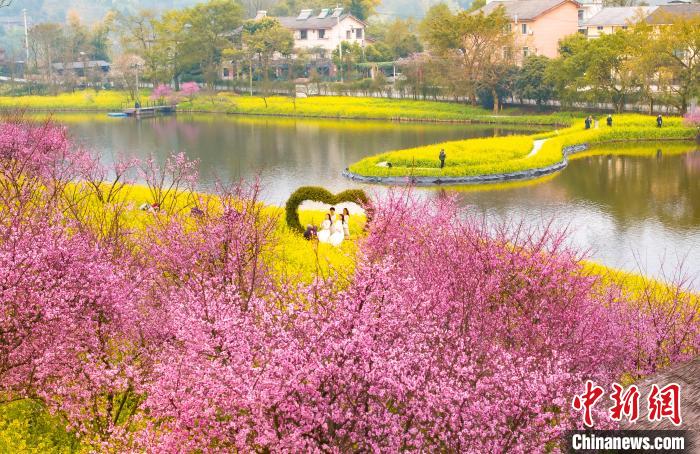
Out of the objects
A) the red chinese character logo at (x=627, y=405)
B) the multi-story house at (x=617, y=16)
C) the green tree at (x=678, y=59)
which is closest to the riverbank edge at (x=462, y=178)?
the green tree at (x=678, y=59)

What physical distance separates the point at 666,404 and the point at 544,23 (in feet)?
261

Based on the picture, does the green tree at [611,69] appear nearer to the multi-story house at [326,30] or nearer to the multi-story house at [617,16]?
the multi-story house at [617,16]

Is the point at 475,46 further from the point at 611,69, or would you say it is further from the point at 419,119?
the point at 611,69

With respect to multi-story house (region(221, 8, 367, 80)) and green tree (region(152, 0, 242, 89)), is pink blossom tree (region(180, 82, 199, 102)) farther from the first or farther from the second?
multi-story house (region(221, 8, 367, 80))

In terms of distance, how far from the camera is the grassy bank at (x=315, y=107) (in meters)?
71.4

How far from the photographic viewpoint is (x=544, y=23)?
8312 cm

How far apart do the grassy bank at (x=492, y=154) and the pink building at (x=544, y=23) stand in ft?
95.5

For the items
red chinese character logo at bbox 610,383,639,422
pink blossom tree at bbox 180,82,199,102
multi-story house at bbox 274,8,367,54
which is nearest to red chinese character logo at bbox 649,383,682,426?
red chinese character logo at bbox 610,383,639,422

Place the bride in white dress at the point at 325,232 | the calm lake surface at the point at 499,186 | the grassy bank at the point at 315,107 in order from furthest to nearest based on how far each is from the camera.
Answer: the grassy bank at the point at 315,107 → the calm lake surface at the point at 499,186 → the bride in white dress at the point at 325,232

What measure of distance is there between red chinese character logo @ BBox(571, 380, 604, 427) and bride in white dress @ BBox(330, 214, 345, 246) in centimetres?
1249

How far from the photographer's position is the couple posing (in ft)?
72.4

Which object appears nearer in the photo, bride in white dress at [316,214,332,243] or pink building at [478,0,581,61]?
bride in white dress at [316,214,332,243]

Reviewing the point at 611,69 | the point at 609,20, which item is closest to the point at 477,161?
the point at 611,69

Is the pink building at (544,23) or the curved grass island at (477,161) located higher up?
the pink building at (544,23)
